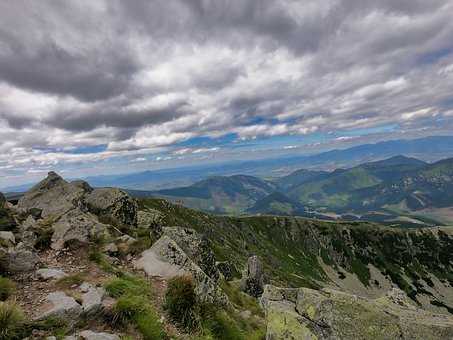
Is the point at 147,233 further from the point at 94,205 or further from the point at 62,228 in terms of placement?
the point at 94,205

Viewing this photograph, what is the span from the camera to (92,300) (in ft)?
38.3

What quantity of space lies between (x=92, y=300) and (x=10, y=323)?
3083 millimetres

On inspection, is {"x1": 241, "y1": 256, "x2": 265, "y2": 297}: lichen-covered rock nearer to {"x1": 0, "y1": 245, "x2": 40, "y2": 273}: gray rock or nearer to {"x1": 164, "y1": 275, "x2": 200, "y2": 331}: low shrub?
{"x1": 164, "y1": 275, "x2": 200, "y2": 331}: low shrub

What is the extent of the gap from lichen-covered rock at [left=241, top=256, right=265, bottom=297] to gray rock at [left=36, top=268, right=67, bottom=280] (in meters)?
21.8

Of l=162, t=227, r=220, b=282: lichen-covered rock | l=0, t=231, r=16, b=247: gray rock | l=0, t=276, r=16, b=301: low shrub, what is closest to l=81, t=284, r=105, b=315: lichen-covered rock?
l=0, t=276, r=16, b=301: low shrub

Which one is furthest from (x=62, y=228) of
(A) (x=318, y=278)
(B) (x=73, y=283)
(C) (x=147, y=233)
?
(A) (x=318, y=278)

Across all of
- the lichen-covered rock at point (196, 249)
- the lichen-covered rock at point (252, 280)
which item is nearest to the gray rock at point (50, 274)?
the lichen-covered rock at point (196, 249)

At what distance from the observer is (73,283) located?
13.7 metres

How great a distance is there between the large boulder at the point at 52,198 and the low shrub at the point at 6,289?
55.0 ft

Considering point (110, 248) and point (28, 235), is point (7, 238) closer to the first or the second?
point (28, 235)

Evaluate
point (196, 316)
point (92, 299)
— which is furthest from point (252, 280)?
point (92, 299)

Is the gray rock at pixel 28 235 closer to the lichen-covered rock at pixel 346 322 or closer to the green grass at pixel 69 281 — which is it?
the green grass at pixel 69 281

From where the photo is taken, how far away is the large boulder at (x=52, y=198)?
3023 cm

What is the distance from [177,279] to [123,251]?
774 cm
